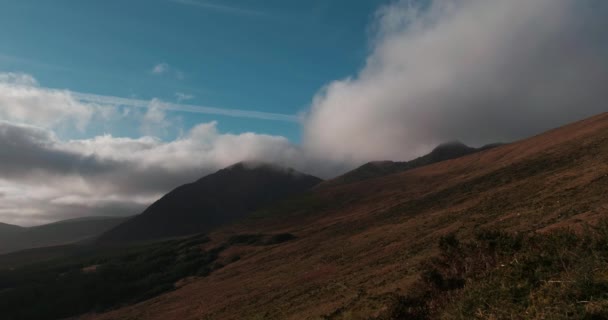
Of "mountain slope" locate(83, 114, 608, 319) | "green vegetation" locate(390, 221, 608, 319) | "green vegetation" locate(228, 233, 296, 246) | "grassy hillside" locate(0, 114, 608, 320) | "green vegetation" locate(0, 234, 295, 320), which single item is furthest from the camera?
"green vegetation" locate(228, 233, 296, 246)

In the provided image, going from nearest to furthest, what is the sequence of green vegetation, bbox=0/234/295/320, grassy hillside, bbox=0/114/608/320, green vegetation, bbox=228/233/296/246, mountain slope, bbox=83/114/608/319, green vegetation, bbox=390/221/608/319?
1. green vegetation, bbox=390/221/608/319
2. grassy hillside, bbox=0/114/608/320
3. mountain slope, bbox=83/114/608/319
4. green vegetation, bbox=0/234/295/320
5. green vegetation, bbox=228/233/296/246

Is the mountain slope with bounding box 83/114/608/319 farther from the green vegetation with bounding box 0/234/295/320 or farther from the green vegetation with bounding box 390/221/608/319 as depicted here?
the green vegetation with bounding box 0/234/295/320

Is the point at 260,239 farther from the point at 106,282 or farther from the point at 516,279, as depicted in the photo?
the point at 516,279

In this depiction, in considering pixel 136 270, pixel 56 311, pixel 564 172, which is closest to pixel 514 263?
pixel 564 172

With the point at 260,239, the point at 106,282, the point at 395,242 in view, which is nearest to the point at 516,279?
the point at 395,242

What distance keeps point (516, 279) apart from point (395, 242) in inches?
1266

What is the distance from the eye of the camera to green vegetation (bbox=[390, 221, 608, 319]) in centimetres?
1022

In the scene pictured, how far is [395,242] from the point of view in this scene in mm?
44312

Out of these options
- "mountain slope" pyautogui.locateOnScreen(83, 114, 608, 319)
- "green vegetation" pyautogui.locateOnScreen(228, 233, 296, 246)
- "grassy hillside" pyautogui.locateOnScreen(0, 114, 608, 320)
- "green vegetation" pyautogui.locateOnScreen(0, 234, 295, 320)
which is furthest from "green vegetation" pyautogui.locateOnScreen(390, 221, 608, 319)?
"green vegetation" pyautogui.locateOnScreen(228, 233, 296, 246)

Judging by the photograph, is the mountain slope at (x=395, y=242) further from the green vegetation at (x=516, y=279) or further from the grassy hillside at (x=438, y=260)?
the green vegetation at (x=516, y=279)

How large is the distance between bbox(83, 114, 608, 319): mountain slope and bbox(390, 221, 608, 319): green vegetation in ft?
2.22

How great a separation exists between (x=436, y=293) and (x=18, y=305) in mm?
100798

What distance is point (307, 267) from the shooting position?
4931 cm

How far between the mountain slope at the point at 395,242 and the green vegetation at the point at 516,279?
0.68 m
